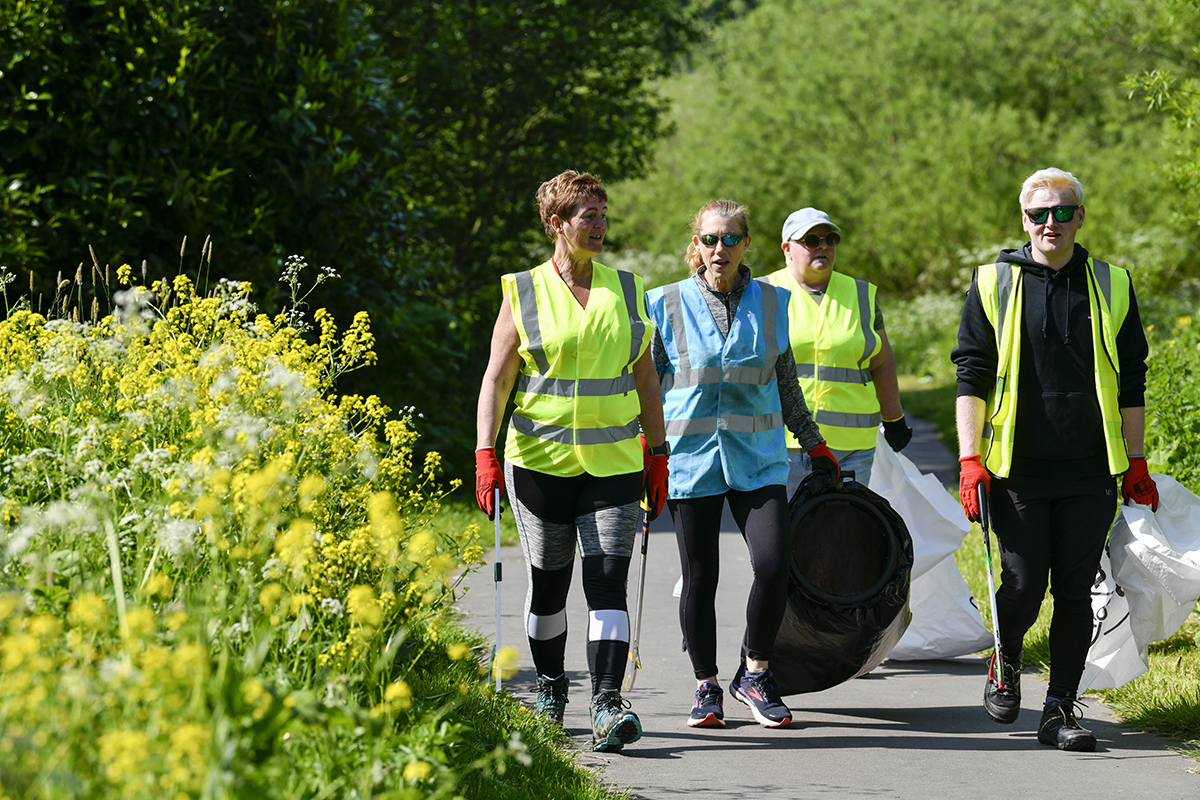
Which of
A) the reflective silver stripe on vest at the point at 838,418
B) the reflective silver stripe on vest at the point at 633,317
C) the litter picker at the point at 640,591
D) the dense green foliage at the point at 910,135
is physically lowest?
the litter picker at the point at 640,591

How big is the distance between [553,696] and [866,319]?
2295 mm

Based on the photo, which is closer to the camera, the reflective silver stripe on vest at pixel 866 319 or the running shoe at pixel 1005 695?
the running shoe at pixel 1005 695

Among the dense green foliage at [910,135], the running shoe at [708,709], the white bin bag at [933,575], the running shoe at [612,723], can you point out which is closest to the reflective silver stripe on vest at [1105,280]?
the white bin bag at [933,575]

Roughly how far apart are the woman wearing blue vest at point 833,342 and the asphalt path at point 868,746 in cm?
105

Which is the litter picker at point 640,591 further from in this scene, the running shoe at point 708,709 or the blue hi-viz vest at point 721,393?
the running shoe at point 708,709

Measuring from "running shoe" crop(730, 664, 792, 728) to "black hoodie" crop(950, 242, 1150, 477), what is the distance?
126 centimetres

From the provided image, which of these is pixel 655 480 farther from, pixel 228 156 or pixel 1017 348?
pixel 228 156

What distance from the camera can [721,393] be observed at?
5508 millimetres

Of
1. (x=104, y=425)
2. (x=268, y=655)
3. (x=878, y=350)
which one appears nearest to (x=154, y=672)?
(x=268, y=655)

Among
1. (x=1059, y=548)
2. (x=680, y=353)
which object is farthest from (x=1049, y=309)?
(x=680, y=353)

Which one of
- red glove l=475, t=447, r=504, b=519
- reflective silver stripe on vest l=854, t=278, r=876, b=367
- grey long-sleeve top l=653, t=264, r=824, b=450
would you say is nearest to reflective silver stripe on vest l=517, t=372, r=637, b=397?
red glove l=475, t=447, r=504, b=519

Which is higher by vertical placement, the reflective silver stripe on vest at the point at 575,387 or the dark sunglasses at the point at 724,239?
the dark sunglasses at the point at 724,239

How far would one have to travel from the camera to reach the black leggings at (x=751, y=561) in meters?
5.37

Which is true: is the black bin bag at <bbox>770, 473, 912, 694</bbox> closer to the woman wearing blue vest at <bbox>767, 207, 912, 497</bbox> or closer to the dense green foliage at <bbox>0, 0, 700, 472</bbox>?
the woman wearing blue vest at <bbox>767, 207, 912, 497</bbox>
